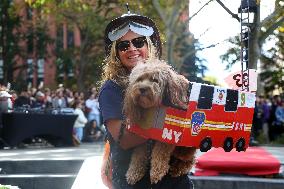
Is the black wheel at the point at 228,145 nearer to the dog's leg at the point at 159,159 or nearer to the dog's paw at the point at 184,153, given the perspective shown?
the dog's paw at the point at 184,153

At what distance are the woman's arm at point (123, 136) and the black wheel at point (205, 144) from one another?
0.28 m

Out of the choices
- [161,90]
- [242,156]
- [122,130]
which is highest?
[161,90]

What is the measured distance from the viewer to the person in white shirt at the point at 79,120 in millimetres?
17141

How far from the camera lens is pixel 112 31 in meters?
2.93

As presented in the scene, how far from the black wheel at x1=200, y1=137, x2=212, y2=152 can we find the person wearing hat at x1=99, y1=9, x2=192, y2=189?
0.49ft

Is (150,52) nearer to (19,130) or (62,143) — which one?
(19,130)

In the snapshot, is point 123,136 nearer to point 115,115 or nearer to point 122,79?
point 115,115

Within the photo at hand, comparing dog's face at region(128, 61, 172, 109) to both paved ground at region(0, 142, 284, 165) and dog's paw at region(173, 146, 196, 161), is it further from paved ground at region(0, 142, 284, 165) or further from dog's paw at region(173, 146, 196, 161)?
paved ground at region(0, 142, 284, 165)

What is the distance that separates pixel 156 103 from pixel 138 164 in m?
0.32

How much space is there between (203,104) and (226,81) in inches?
39.6

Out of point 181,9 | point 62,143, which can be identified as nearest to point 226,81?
point 62,143

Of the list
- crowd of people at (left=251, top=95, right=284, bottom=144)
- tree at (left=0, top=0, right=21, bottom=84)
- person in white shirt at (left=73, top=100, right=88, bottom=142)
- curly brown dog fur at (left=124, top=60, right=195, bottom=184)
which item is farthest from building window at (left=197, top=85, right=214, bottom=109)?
tree at (left=0, top=0, right=21, bottom=84)

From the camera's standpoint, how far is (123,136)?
8.33 feet

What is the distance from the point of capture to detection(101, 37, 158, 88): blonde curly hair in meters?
2.73
